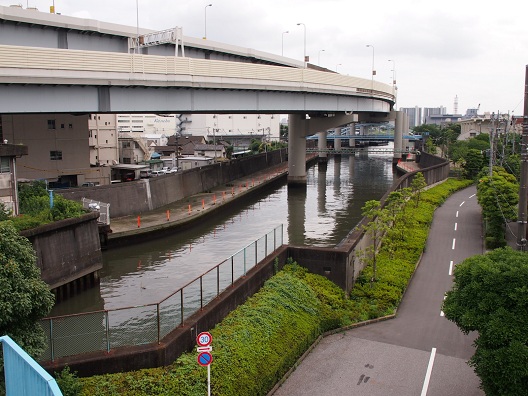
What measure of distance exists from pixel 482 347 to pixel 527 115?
7.26m

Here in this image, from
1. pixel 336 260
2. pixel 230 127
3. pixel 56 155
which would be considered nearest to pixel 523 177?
pixel 336 260

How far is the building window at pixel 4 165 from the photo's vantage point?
22.4m

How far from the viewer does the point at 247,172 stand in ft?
208

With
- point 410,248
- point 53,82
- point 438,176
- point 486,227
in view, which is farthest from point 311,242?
point 438,176

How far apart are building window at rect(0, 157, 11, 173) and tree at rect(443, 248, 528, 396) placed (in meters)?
18.6

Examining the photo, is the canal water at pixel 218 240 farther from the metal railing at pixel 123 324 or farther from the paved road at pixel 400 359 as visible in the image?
the paved road at pixel 400 359

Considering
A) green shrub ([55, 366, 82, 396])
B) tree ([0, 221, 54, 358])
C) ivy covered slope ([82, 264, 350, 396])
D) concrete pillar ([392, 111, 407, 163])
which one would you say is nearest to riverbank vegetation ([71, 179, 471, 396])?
ivy covered slope ([82, 264, 350, 396])

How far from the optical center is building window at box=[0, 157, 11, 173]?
22375 mm

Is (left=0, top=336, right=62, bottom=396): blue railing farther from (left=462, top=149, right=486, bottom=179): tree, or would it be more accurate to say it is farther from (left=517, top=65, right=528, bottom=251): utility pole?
(left=462, top=149, right=486, bottom=179): tree

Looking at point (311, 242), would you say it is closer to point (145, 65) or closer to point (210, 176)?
point (145, 65)

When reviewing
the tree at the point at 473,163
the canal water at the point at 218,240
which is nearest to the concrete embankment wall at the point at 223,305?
the canal water at the point at 218,240

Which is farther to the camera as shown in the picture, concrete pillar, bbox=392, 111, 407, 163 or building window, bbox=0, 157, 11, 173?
concrete pillar, bbox=392, 111, 407, 163

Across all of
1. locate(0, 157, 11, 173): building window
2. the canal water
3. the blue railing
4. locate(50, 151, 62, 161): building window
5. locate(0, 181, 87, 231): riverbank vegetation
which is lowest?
the canal water

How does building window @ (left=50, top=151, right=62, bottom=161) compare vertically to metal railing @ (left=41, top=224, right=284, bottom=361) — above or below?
above
